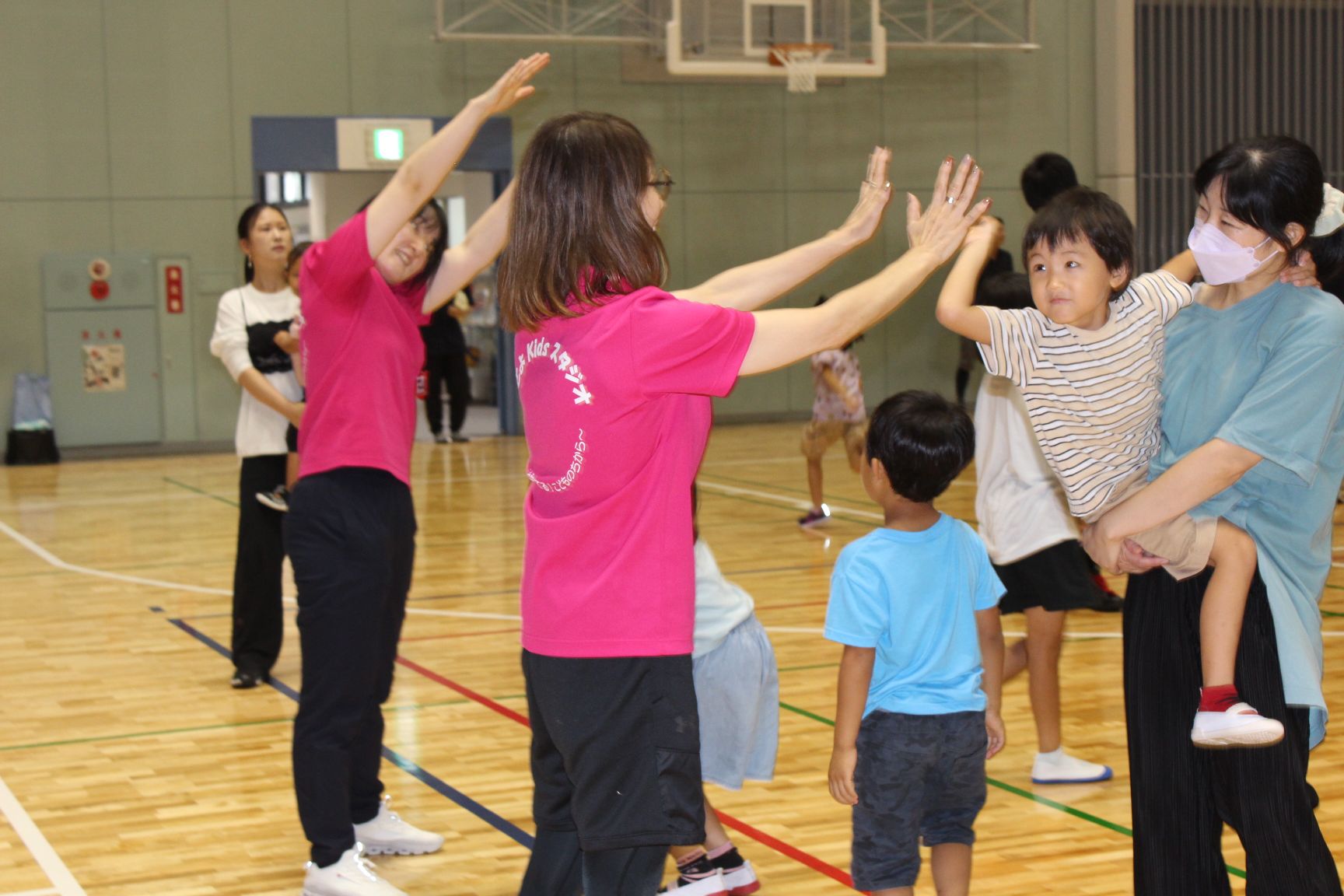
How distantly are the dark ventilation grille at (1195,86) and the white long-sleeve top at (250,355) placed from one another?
12748 millimetres

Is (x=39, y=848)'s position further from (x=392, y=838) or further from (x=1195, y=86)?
(x=1195, y=86)

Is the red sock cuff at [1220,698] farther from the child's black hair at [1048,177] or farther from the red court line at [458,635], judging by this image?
the red court line at [458,635]

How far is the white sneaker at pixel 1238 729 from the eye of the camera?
244 centimetres

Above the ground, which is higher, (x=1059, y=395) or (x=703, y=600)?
(x=1059, y=395)

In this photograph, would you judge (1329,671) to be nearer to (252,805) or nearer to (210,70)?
(252,805)

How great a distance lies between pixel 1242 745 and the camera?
247 cm

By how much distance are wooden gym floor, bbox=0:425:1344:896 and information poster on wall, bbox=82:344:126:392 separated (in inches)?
191

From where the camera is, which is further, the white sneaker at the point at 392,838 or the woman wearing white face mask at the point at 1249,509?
the white sneaker at the point at 392,838

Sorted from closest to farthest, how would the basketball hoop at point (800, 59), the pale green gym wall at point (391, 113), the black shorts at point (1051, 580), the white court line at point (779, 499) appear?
the black shorts at point (1051, 580)
the white court line at point (779, 499)
the pale green gym wall at point (391, 113)
the basketball hoop at point (800, 59)

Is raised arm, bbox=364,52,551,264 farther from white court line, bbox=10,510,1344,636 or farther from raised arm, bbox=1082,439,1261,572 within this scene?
white court line, bbox=10,510,1344,636

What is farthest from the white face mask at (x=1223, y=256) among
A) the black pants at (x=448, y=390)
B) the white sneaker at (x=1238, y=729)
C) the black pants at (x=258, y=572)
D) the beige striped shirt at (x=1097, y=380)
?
the black pants at (x=448, y=390)

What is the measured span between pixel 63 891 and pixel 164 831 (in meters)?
0.48

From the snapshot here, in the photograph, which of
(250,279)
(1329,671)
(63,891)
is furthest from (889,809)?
(250,279)

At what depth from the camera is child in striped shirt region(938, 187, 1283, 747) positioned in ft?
8.27
